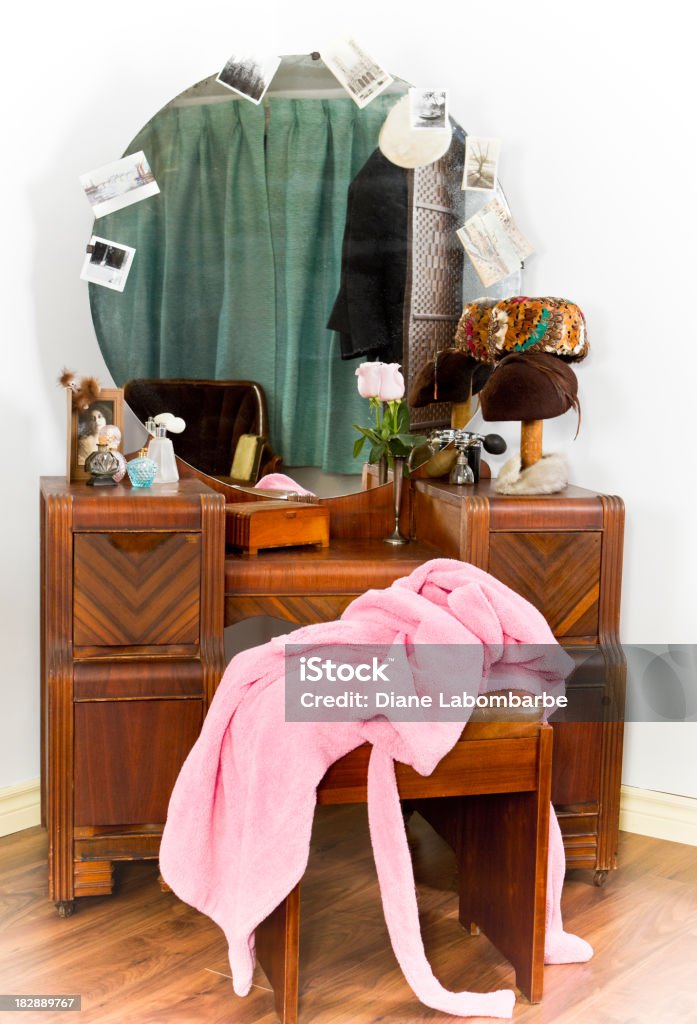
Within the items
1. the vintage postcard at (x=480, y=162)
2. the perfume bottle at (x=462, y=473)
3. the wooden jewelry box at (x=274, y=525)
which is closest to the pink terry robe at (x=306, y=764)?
the wooden jewelry box at (x=274, y=525)

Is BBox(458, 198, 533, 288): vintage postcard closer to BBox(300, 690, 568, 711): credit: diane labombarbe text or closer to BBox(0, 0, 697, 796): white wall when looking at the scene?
BBox(0, 0, 697, 796): white wall

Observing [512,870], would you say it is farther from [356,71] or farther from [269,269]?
[356,71]

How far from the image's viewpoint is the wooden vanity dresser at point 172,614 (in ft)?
6.97

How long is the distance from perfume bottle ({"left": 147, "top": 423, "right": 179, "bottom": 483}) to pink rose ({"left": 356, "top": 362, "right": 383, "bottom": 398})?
0.46 m

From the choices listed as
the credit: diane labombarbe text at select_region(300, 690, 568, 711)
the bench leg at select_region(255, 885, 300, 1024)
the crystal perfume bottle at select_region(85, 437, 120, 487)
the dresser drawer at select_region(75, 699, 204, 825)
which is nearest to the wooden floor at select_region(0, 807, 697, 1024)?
the bench leg at select_region(255, 885, 300, 1024)

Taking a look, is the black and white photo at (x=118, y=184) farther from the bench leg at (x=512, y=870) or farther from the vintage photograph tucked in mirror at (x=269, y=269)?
the bench leg at (x=512, y=870)

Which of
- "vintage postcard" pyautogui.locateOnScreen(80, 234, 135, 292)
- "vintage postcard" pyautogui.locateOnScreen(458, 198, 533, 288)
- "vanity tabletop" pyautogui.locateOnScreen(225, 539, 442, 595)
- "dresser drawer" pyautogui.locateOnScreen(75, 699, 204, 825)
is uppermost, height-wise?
"vintage postcard" pyautogui.locateOnScreen(458, 198, 533, 288)

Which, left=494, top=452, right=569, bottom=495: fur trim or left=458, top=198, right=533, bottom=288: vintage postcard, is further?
left=458, top=198, right=533, bottom=288: vintage postcard

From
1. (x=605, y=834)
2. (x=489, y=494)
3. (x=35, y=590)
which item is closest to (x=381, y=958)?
(x=605, y=834)

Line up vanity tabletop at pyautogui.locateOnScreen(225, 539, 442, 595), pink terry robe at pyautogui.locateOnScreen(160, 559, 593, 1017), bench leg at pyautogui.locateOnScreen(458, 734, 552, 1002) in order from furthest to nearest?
1. vanity tabletop at pyautogui.locateOnScreen(225, 539, 442, 595)
2. bench leg at pyautogui.locateOnScreen(458, 734, 552, 1002)
3. pink terry robe at pyautogui.locateOnScreen(160, 559, 593, 1017)

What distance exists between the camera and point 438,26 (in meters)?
2.73

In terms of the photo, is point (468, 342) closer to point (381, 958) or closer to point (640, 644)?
point (640, 644)

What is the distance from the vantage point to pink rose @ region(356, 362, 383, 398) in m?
2.55

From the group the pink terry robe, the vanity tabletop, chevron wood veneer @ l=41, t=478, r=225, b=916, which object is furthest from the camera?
the vanity tabletop
